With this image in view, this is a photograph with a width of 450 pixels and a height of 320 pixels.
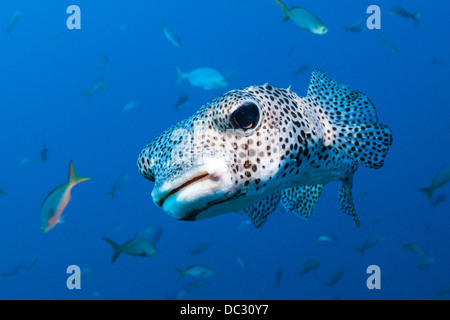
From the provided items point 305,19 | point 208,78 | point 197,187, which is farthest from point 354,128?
point 208,78

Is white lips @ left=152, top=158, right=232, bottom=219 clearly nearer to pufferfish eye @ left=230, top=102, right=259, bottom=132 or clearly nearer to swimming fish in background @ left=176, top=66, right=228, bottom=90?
pufferfish eye @ left=230, top=102, right=259, bottom=132

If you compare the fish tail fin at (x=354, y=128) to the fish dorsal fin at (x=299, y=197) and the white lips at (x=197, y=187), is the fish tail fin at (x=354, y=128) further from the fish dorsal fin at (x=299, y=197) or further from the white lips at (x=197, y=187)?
the white lips at (x=197, y=187)

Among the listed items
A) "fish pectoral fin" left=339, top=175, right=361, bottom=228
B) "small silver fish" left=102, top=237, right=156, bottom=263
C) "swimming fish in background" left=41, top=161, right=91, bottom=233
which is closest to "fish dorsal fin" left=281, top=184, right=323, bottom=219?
"fish pectoral fin" left=339, top=175, right=361, bottom=228

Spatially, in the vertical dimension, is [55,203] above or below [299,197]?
above

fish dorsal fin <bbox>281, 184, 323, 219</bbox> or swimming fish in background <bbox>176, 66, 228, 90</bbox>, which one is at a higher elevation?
swimming fish in background <bbox>176, 66, 228, 90</bbox>

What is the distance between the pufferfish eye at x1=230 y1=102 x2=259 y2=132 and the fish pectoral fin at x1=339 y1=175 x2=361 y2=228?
1.48 metres

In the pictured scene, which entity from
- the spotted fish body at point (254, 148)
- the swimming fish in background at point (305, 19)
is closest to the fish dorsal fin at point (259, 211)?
the spotted fish body at point (254, 148)

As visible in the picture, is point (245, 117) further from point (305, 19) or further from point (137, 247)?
point (305, 19)

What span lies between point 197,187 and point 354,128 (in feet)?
4.79

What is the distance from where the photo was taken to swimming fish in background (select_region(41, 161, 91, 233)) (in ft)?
17.1

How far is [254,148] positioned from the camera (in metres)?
2.35

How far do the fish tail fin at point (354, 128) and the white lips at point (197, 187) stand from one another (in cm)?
103

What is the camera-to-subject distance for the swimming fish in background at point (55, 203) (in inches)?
205
